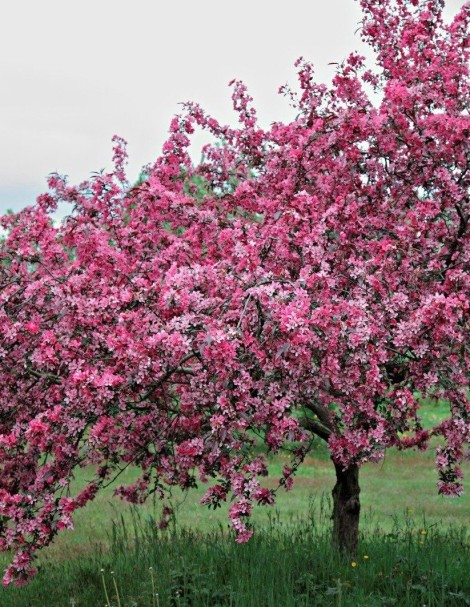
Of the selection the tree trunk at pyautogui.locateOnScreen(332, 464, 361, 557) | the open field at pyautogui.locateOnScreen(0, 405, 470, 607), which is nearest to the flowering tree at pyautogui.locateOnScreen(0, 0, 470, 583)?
the tree trunk at pyautogui.locateOnScreen(332, 464, 361, 557)

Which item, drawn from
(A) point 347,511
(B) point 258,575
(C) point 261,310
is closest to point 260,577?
(B) point 258,575

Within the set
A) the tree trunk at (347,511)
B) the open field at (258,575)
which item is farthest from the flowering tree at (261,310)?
the open field at (258,575)

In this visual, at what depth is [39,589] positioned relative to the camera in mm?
8023

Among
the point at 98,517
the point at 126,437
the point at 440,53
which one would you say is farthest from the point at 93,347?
the point at 98,517

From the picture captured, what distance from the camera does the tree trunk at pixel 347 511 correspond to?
8000mm

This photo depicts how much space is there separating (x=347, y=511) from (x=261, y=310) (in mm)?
3568

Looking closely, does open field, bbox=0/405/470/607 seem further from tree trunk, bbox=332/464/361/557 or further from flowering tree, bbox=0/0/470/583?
flowering tree, bbox=0/0/470/583

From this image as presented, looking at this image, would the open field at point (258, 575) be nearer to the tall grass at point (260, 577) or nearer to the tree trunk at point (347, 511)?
the tall grass at point (260, 577)

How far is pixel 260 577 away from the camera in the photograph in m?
6.77

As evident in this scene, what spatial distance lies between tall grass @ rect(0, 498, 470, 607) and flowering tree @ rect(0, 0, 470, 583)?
24.9 inches

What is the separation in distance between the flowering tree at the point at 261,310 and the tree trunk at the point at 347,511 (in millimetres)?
22

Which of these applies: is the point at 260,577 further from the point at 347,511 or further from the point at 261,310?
the point at 261,310

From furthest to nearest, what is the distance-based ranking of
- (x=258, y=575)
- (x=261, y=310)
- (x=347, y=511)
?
(x=347, y=511) → (x=258, y=575) → (x=261, y=310)

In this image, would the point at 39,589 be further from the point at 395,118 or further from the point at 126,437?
the point at 395,118
